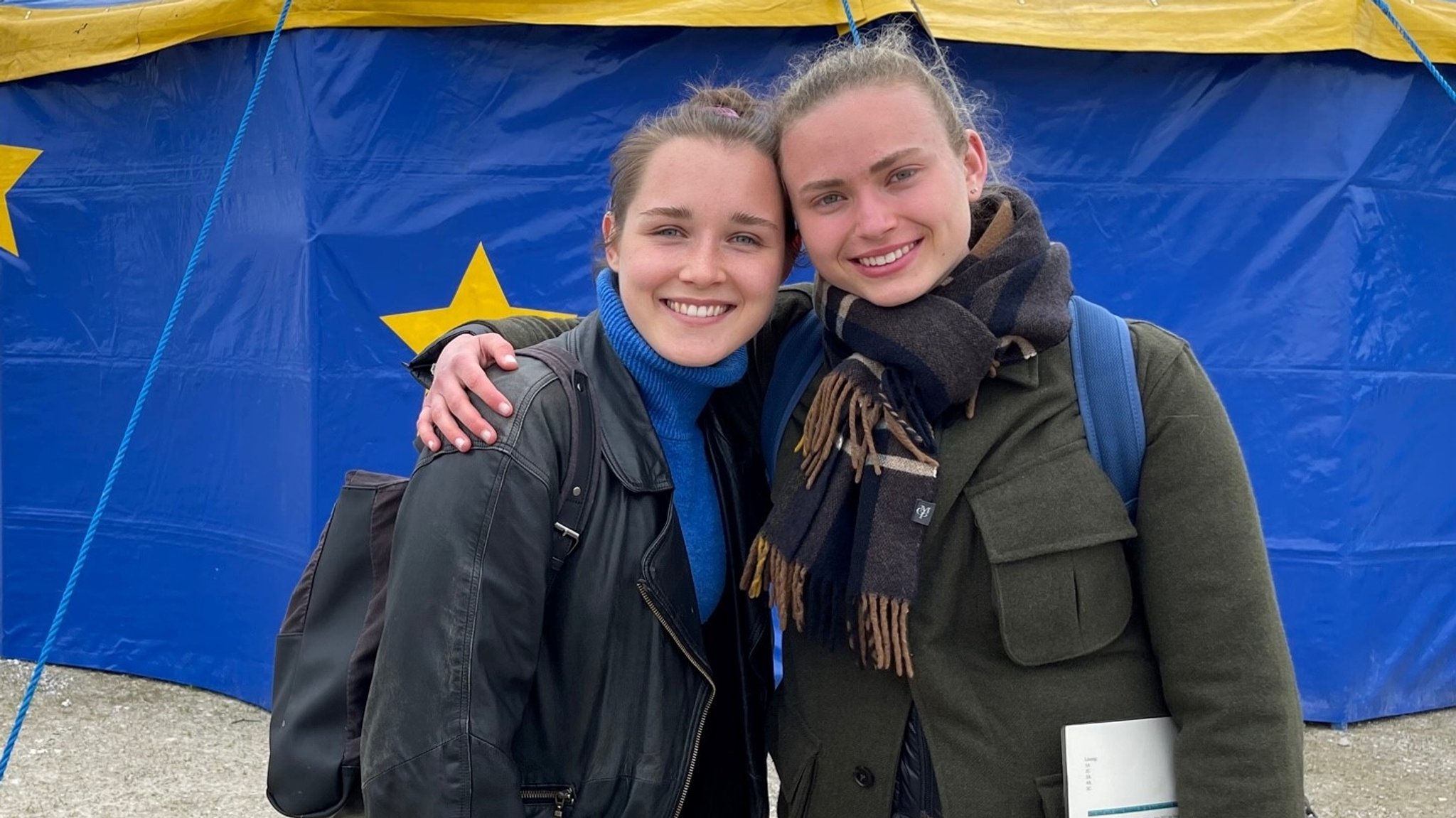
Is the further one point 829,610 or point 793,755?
point 793,755

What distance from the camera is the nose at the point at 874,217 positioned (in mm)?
1645

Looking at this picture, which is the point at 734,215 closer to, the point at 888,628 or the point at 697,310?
the point at 697,310

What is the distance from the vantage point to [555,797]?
1.54 meters

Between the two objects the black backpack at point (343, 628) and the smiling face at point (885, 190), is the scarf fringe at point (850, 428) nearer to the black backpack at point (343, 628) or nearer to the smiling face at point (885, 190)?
the smiling face at point (885, 190)

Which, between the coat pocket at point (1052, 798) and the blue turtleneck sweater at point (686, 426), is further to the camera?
the blue turtleneck sweater at point (686, 426)

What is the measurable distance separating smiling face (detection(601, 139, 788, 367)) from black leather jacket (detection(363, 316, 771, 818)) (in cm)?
10

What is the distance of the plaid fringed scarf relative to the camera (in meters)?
1.59

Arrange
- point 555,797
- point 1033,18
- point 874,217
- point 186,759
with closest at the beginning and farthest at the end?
point 555,797 → point 874,217 → point 1033,18 → point 186,759

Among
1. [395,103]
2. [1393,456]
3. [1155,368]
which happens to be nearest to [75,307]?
[395,103]

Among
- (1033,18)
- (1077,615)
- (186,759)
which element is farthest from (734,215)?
(186,759)

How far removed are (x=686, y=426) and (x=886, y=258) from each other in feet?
1.18

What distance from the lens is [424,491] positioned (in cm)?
149

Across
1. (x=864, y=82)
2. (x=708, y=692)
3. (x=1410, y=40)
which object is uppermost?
(x=1410, y=40)

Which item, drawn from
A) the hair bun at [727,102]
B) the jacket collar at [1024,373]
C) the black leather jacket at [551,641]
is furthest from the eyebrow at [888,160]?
the black leather jacket at [551,641]
